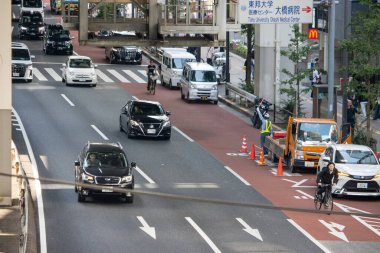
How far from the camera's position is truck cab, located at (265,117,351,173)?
4200 centimetres

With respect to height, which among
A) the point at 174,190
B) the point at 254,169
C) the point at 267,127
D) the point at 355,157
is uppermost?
the point at 267,127

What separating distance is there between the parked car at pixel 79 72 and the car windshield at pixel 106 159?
29.2 meters

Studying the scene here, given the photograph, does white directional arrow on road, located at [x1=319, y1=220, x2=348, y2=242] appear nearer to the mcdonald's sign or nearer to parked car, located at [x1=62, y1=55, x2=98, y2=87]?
the mcdonald's sign

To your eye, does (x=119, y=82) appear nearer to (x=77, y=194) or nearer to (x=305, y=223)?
(x=77, y=194)

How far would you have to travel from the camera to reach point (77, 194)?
123 feet

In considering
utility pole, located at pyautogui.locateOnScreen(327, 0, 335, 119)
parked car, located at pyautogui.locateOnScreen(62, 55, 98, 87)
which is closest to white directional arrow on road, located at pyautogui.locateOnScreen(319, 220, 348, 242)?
utility pole, located at pyautogui.locateOnScreen(327, 0, 335, 119)

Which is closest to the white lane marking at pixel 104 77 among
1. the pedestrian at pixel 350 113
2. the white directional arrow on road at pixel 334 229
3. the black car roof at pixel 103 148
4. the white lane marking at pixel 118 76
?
the white lane marking at pixel 118 76

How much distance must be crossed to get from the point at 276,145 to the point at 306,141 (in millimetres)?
1888

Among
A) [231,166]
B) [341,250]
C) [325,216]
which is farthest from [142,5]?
[341,250]

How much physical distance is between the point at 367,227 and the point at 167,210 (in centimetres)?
605

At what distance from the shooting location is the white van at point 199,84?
61531 millimetres

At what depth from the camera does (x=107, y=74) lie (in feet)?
241

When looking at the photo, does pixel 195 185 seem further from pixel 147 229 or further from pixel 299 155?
pixel 147 229

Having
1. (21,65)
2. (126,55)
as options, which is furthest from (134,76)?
(21,65)
